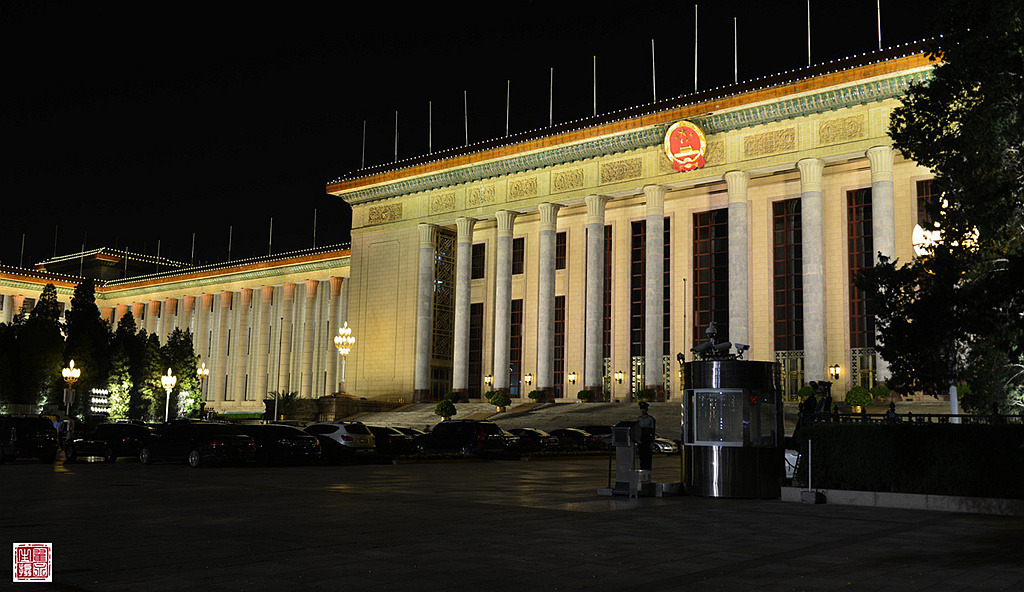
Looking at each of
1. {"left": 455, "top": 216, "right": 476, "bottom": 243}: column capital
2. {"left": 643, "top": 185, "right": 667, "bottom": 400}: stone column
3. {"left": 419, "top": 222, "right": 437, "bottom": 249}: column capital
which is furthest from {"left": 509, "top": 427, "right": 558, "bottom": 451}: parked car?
{"left": 419, "top": 222, "right": 437, "bottom": 249}: column capital

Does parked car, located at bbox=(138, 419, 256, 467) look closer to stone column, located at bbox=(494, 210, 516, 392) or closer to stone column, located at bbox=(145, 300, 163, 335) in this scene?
stone column, located at bbox=(494, 210, 516, 392)

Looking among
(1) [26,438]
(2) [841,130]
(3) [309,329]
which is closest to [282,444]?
(1) [26,438]

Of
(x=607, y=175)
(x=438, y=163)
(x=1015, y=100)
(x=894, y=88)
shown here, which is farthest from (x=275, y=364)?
(x=1015, y=100)

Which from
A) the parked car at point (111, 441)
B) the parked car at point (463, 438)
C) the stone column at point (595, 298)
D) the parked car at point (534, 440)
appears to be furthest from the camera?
the stone column at point (595, 298)

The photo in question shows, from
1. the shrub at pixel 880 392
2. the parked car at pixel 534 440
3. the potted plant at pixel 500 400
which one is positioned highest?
the shrub at pixel 880 392

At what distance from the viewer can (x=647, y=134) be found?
49719 mm

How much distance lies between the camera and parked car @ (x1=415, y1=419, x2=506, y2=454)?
111ft

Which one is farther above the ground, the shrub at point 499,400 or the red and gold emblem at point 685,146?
the red and gold emblem at point 685,146

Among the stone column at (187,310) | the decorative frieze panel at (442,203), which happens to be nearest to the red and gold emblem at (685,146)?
the decorative frieze panel at (442,203)

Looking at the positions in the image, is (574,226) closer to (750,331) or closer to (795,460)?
(750,331)

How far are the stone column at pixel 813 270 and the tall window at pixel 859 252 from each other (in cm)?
312

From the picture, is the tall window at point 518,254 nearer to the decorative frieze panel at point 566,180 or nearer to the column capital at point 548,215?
the column capital at point 548,215

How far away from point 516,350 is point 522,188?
419 inches

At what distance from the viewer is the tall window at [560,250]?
58750mm
